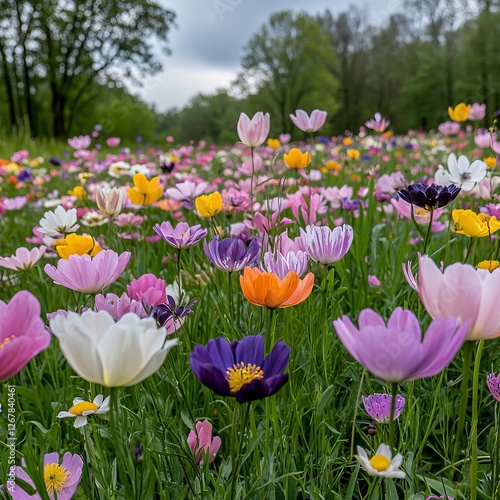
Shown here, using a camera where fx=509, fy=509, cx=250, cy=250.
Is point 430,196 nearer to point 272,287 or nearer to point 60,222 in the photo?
point 272,287

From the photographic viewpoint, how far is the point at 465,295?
0.48m

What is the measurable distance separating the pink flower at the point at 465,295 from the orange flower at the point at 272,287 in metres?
0.18

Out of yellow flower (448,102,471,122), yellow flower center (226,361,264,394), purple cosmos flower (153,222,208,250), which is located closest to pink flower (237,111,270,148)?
purple cosmos flower (153,222,208,250)

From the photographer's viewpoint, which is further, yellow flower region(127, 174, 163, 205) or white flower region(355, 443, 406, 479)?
yellow flower region(127, 174, 163, 205)

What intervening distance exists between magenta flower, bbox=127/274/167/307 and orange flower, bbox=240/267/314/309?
0.19 m

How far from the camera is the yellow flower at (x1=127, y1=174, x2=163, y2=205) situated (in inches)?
52.5

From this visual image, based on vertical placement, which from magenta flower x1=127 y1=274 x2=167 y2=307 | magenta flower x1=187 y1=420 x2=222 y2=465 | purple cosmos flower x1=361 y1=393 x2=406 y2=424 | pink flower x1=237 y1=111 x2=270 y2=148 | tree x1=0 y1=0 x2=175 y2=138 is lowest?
magenta flower x1=187 y1=420 x2=222 y2=465

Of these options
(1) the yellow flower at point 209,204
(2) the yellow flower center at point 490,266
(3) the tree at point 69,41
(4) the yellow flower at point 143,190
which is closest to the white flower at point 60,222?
(4) the yellow flower at point 143,190

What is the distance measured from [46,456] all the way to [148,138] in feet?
81.4

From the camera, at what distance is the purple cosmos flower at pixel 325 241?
0.83 m

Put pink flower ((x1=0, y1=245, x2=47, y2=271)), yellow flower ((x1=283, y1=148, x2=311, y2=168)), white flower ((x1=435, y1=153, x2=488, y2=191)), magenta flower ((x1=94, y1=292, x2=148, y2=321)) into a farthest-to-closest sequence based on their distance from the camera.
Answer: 1. yellow flower ((x1=283, y1=148, x2=311, y2=168))
2. white flower ((x1=435, y1=153, x2=488, y2=191))
3. pink flower ((x1=0, y1=245, x2=47, y2=271))
4. magenta flower ((x1=94, y1=292, x2=148, y2=321))

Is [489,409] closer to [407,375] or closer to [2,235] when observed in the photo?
[407,375]

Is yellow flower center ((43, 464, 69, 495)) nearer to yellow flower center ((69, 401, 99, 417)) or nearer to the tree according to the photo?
yellow flower center ((69, 401, 99, 417))

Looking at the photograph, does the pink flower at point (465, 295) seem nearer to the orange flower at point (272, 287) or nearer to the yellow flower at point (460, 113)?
the orange flower at point (272, 287)
